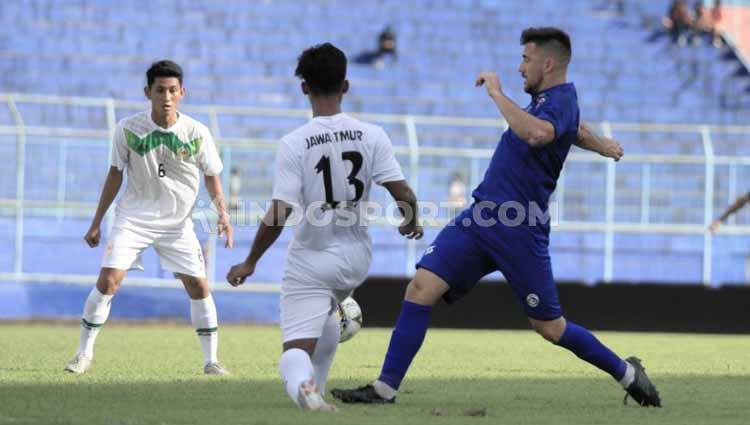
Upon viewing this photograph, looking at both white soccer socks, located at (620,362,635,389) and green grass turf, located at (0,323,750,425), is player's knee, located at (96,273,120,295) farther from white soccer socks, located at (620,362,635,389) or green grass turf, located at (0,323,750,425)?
white soccer socks, located at (620,362,635,389)

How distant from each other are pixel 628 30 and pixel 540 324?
21694mm

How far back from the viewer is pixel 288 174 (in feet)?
22.6

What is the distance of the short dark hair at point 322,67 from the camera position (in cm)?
686

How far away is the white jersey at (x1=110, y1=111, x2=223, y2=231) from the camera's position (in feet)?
31.9

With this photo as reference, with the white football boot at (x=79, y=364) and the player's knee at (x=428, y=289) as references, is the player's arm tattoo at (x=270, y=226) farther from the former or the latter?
the white football boot at (x=79, y=364)

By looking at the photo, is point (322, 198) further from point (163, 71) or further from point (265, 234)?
point (163, 71)

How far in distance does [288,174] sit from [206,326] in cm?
319

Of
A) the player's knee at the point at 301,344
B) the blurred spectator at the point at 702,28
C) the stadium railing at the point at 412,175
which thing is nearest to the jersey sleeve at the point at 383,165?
the player's knee at the point at 301,344

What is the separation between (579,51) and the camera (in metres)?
28.0

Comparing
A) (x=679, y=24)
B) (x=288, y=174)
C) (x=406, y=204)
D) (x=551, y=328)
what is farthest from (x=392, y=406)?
(x=679, y=24)

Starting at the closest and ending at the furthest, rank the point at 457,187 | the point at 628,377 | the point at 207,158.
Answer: the point at 628,377 → the point at 207,158 → the point at 457,187

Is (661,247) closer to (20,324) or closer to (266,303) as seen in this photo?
(266,303)

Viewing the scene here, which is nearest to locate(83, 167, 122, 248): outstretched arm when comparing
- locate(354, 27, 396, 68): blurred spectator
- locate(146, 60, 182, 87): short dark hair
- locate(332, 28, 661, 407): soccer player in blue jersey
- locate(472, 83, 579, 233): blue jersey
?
locate(146, 60, 182, 87): short dark hair

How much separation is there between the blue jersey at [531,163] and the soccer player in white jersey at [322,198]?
1.72ft
